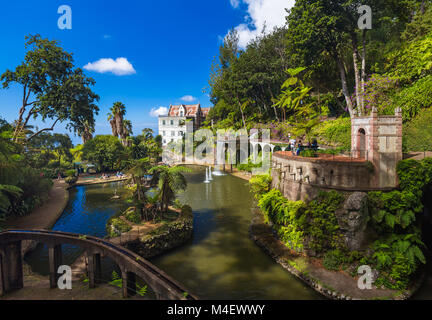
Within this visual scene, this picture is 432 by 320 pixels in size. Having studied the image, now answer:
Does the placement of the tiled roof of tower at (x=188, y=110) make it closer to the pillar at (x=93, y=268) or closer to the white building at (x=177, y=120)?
the white building at (x=177, y=120)

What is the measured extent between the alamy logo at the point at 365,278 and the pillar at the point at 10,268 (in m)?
16.9

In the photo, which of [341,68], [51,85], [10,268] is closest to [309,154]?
[10,268]

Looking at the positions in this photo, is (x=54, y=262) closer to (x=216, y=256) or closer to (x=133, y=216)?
(x=133, y=216)

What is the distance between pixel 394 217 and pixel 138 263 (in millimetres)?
12947

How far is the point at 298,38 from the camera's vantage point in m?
Result: 27.5

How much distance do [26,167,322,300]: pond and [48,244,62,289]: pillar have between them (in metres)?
3.02

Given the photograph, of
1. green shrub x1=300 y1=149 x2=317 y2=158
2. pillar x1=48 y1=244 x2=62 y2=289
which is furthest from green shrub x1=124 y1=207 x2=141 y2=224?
green shrub x1=300 y1=149 x2=317 y2=158

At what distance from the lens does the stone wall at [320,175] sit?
13.3m

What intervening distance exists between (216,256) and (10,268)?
11.1 m

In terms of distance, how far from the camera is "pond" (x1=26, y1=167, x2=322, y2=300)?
12.2m

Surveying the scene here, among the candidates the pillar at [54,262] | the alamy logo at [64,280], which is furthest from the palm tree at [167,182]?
the pillar at [54,262]
